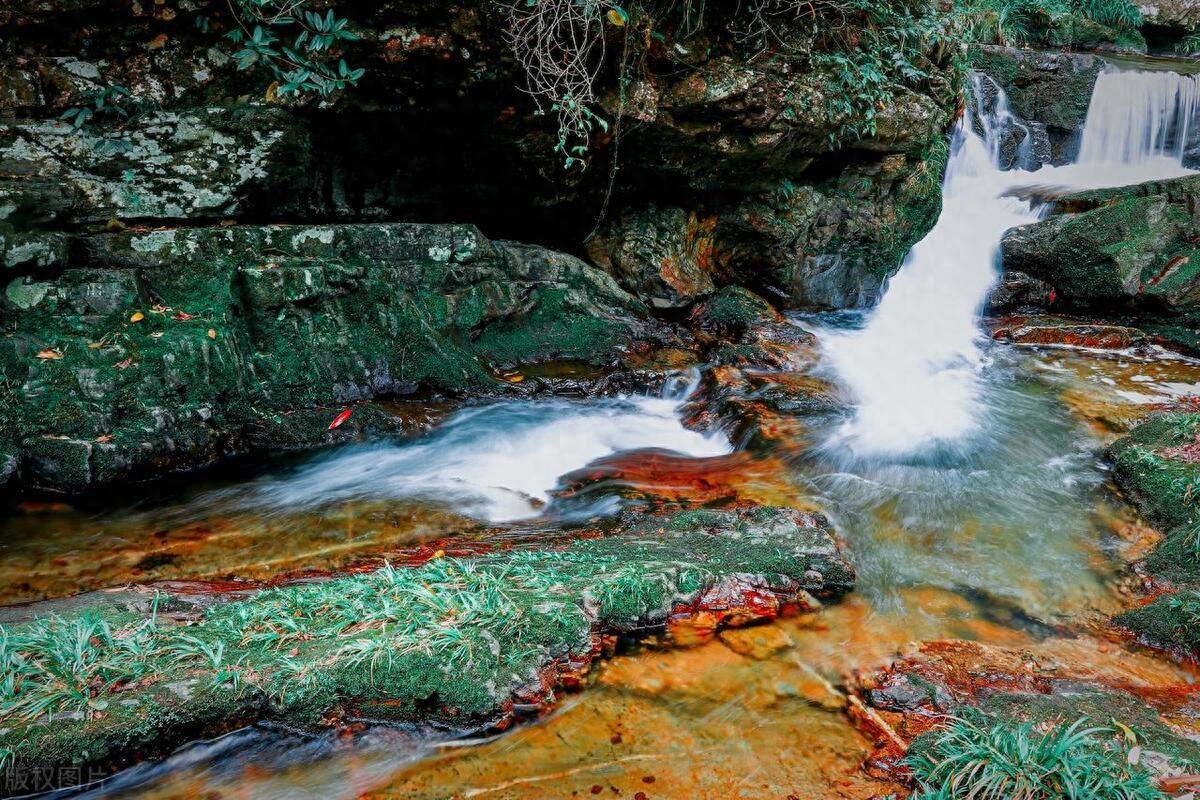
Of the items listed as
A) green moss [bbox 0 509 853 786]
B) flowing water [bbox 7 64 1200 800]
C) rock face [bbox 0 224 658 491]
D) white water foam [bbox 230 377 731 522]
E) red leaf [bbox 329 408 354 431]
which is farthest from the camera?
red leaf [bbox 329 408 354 431]

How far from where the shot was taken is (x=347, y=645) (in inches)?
115

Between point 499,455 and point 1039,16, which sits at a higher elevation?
point 1039,16

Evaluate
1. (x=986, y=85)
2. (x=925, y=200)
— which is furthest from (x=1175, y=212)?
(x=986, y=85)

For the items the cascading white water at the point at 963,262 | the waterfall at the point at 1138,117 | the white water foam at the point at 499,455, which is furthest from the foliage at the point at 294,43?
the waterfall at the point at 1138,117

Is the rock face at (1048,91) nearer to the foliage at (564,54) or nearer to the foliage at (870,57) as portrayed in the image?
the foliage at (870,57)

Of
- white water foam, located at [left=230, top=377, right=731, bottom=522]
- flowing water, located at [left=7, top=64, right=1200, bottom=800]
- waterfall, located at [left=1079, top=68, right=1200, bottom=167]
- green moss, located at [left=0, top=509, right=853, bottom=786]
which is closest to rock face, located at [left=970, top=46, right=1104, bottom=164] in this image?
waterfall, located at [left=1079, top=68, right=1200, bottom=167]

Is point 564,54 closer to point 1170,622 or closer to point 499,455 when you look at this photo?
point 499,455

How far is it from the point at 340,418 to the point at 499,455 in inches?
53.9

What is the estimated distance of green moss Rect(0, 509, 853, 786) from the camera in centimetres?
254

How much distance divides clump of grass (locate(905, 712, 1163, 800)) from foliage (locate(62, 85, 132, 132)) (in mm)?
6647

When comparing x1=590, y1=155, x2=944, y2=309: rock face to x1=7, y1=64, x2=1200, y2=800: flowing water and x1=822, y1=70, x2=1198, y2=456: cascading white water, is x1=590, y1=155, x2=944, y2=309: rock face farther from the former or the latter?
x1=822, y1=70, x2=1198, y2=456: cascading white water

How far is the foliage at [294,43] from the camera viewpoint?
5.20 meters

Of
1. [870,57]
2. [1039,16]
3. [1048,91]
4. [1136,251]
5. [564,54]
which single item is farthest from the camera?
[1039,16]

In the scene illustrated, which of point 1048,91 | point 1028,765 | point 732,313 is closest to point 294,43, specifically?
point 732,313
